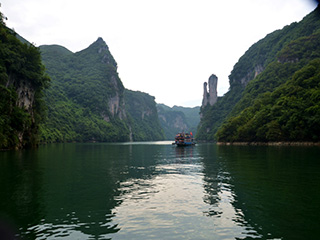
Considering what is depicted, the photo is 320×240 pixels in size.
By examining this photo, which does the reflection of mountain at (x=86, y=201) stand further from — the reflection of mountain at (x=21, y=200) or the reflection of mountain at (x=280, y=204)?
the reflection of mountain at (x=280, y=204)

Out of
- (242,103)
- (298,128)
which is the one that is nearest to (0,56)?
(298,128)

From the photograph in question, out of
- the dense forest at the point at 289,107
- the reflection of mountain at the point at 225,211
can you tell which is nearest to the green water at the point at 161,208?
the reflection of mountain at the point at 225,211

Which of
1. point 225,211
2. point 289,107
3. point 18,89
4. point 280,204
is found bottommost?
point 225,211

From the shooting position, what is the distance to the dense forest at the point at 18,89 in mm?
63250

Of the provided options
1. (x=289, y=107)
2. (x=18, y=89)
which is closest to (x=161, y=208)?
(x=18, y=89)

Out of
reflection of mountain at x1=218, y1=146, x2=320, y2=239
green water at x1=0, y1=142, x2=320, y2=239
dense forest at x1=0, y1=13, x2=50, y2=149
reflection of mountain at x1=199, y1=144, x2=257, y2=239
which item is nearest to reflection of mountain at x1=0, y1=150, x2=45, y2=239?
green water at x1=0, y1=142, x2=320, y2=239

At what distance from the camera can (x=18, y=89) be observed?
74.8 m

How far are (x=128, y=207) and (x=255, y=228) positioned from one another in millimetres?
7305

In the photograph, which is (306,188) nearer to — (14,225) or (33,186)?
(14,225)

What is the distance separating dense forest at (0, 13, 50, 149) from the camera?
208 ft

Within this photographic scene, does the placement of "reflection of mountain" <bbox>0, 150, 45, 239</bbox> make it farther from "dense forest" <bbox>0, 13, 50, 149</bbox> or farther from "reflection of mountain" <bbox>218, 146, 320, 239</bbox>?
"dense forest" <bbox>0, 13, 50, 149</bbox>

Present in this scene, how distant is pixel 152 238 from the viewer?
10.9m

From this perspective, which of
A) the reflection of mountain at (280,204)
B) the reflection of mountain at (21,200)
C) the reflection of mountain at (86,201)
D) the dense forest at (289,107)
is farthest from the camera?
the dense forest at (289,107)

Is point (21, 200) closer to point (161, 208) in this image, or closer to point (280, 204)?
point (161, 208)
